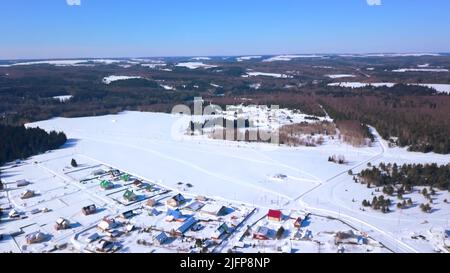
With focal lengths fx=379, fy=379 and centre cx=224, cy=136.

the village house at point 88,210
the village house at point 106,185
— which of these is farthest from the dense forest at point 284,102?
the village house at point 88,210

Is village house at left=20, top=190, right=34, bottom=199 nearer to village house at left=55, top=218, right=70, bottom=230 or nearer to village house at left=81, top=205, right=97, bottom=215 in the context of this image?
village house at left=81, top=205, right=97, bottom=215

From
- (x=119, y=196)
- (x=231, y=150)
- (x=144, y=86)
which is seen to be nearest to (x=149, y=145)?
(x=231, y=150)

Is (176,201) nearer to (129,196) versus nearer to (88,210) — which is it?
(129,196)

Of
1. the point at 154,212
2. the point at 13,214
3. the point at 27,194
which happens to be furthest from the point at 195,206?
the point at 27,194

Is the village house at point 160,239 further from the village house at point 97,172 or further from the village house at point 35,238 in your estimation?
the village house at point 97,172

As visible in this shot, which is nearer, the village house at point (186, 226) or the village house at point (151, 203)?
the village house at point (186, 226)
